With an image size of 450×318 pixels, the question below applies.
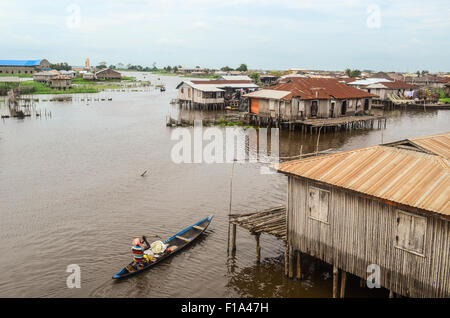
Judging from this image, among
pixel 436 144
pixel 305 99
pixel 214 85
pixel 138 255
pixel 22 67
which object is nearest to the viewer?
pixel 436 144

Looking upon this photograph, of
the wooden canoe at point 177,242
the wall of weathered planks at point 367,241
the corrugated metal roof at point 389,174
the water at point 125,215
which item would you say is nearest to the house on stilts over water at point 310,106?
the water at point 125,215

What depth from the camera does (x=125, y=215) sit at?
19141mm

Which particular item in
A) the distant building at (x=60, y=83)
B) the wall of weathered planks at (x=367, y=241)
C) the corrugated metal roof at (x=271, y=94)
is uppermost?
the distant building at (x=60, y=83)

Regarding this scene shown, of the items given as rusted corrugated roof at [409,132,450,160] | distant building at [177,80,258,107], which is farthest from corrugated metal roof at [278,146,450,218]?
distant building at [177,80,258,107]

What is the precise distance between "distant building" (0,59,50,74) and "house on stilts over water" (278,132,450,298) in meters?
133

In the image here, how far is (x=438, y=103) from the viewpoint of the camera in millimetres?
62625

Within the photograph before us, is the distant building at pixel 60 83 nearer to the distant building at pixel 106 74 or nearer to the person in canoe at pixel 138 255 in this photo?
the distant building at pixel 106 74

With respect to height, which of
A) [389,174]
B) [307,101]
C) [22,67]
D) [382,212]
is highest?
[22,67]

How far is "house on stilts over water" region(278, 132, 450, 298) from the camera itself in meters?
9.27

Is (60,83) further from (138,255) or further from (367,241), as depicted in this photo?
(367,241)

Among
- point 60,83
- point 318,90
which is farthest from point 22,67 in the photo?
point 318,90

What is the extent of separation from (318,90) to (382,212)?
33702mm

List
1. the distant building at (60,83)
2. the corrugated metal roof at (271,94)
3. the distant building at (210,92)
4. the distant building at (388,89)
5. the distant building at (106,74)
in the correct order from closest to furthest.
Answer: the corrugated metal roof at (271,94) → the distant building at (210,92) → the distant building at (388,89) → the distant building at (60,83) → the distant building at (106,74)

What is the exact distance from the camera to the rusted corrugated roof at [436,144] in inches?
425
